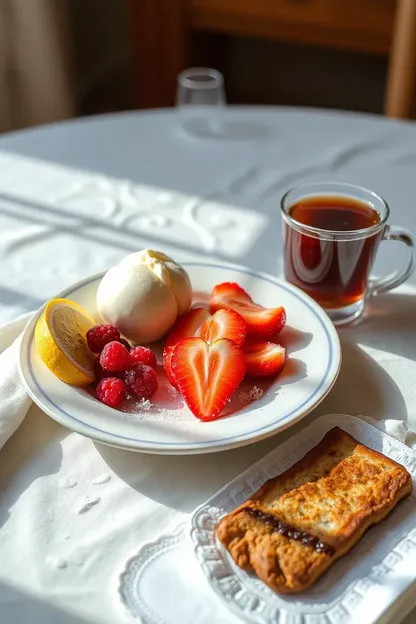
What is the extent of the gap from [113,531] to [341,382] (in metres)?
0.31

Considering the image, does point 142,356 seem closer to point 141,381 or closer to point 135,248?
point 141,381

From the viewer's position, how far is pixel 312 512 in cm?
66

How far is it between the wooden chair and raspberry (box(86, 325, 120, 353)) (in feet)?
5.44

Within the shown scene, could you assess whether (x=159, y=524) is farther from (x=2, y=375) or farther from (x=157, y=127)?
(x=157, y=127)

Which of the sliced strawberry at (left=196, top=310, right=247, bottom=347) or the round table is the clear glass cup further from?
the sliced strawberry at (left=196, top=310, right=247, bottom=347)

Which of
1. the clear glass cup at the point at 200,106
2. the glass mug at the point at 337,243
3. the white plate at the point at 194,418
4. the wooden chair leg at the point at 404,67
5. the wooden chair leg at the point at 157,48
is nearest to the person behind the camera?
the white plate at the point at 194,418

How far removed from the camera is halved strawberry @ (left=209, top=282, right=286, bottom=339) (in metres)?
0.86

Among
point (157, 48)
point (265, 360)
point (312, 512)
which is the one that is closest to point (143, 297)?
point (265, 360)

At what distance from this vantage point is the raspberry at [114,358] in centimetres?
79

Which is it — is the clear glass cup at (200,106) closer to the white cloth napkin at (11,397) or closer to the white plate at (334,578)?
the white cloth napkin at (11,397)

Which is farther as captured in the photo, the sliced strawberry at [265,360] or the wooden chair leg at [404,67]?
the wooden chair leg at [404,67]

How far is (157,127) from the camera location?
1397 mm

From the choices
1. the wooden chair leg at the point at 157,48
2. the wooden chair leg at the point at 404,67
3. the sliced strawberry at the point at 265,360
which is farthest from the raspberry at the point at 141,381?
the wooden chair leg at the point at 157,48

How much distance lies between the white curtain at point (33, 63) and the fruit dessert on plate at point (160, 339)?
175cm
